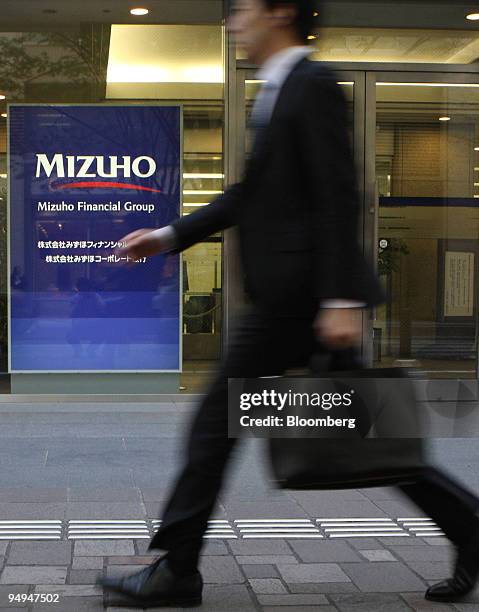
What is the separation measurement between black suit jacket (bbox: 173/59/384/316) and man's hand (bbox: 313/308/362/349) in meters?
0.05

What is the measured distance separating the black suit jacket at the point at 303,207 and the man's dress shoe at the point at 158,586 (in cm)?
94

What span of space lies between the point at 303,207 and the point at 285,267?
20cm

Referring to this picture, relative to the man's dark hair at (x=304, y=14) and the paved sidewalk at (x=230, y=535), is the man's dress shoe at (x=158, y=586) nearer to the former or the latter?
the paved sidewalk at (x=230, y=535)

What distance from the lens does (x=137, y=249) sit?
340 centimetres

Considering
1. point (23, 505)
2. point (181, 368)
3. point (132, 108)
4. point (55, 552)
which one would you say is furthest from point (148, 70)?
point (55, 552)

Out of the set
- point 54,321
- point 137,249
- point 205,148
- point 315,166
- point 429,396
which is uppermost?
point 205,148

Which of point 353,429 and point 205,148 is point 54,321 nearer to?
point 205,148

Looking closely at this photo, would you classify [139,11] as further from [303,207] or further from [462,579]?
[462,579]

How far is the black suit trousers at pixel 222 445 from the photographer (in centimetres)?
320

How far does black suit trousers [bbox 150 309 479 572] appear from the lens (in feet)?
10.5

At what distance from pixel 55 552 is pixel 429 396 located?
6.09 m

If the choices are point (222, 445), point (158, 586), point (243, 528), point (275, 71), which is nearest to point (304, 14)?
point (275, 71)

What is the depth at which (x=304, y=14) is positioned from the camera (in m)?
3.24

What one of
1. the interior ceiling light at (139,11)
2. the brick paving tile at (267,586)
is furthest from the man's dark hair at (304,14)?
the interior ceiling light at (139,11)
